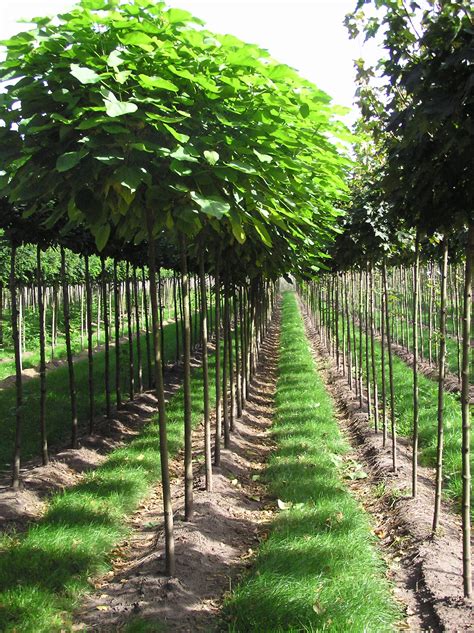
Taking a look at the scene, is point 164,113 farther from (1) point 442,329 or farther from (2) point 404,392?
(2) point 404,392

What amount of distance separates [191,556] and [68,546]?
992 millimetres

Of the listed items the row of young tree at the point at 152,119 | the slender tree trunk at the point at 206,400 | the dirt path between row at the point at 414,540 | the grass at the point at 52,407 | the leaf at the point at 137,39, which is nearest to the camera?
the leaf at the point at 137,39

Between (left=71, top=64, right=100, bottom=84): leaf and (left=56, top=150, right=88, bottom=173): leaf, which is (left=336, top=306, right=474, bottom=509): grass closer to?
(left=56, top=150, right=88, bottom=173): leaf

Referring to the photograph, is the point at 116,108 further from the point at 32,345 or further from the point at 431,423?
the point at 32,345

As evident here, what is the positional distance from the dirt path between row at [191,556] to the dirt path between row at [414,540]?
117 cm

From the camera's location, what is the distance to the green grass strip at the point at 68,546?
353 centimetres

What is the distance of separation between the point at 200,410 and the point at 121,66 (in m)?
7.67

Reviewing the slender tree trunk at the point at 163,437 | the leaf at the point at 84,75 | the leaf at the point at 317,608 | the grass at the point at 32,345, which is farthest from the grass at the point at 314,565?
the grass at the point at 32,345

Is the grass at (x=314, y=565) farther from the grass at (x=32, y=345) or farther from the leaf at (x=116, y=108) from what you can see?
the grass at (x=32, y=345)

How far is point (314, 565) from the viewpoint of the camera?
160 inches

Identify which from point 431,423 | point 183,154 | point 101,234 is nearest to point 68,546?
point 101,234

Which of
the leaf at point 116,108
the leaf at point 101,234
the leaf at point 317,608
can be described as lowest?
the leaf at point 317,608

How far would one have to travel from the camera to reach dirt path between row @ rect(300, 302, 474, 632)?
3.66 meters

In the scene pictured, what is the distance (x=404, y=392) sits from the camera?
33.1 ft
